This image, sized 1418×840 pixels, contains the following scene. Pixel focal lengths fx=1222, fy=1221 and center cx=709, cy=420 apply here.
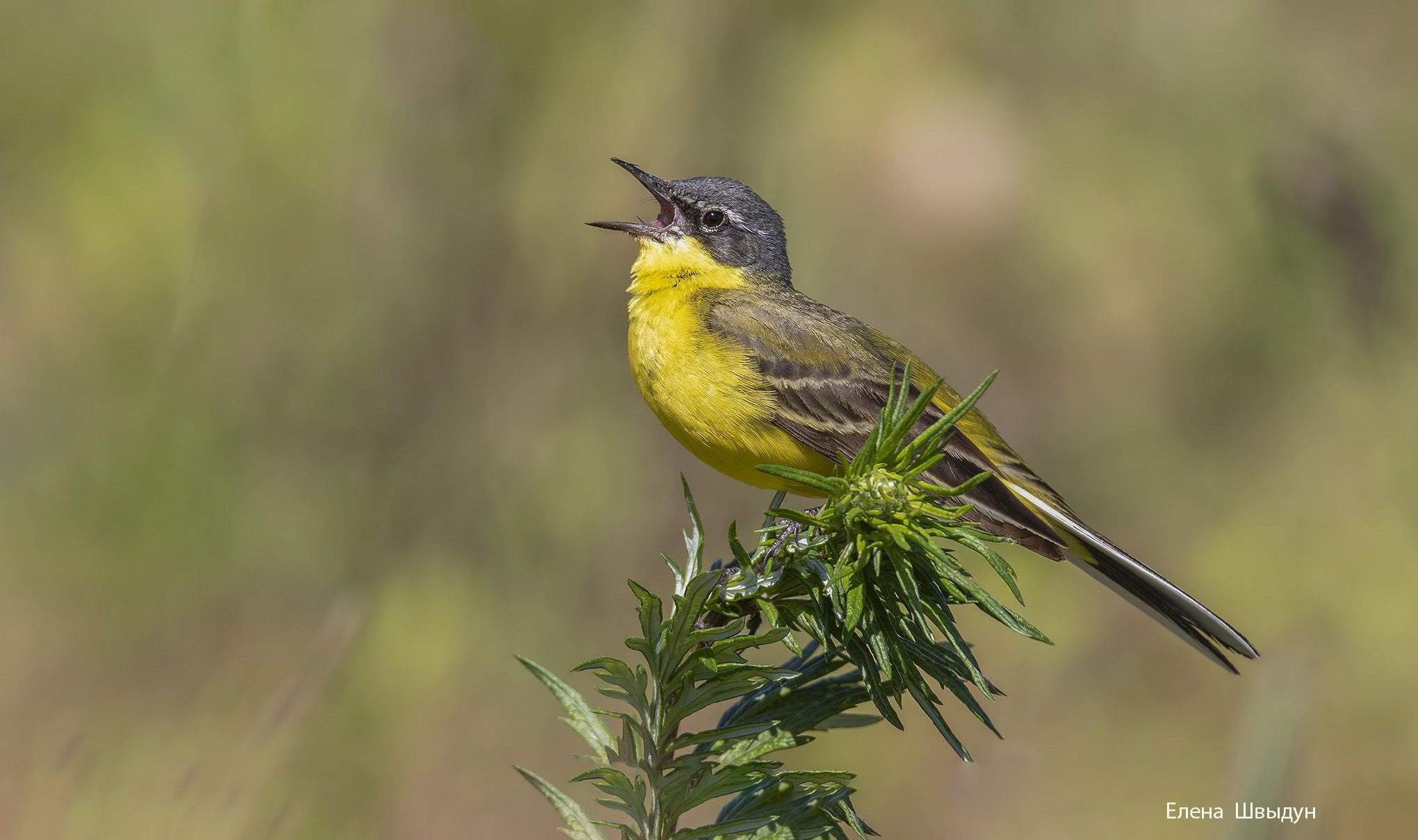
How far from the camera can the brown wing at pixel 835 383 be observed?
3701 millimetres

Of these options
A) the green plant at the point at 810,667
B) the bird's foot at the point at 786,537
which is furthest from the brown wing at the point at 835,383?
the green plant at the point at 810,667

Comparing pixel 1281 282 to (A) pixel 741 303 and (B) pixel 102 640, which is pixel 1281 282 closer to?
(A) pixel 741 303

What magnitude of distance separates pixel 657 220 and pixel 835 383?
1.47 metres

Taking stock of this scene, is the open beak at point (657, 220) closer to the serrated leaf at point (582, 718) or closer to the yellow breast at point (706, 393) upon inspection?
the yellow breast at point (706, 393)

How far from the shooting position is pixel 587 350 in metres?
6.05

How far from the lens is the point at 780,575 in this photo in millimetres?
2016

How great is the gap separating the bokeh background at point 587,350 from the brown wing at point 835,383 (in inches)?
56.1

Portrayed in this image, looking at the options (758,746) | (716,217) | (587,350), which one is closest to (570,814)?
(758,746)

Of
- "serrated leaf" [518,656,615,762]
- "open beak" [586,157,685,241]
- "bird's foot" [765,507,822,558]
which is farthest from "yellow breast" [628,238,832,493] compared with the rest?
"serrated leaf" [518,656,615,762]

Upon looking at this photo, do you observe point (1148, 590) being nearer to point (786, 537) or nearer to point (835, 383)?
point (835, 383)

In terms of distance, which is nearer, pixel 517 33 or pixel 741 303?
pixel 741 303

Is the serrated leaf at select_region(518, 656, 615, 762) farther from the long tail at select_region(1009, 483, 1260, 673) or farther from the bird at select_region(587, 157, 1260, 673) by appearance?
the bird at select_region(587, 157, 1260, 673)

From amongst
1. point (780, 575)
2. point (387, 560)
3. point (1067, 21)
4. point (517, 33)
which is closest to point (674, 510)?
point (387, 560)

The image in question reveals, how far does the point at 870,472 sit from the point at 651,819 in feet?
1.94
